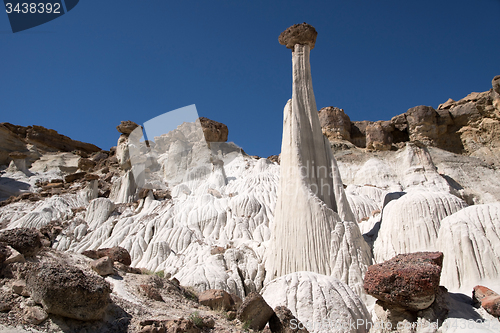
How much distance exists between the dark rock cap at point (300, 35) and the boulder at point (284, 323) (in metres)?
11.8

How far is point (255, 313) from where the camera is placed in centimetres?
638

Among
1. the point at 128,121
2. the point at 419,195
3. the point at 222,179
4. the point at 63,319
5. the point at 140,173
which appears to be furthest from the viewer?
the point at 128,121

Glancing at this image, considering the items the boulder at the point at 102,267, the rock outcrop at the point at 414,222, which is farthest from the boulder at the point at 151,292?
the rock outcrop at the point at 414,222

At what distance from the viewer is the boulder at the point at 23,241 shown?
698 cm

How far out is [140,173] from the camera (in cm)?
2961

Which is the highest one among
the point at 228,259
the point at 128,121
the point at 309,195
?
the point at 128,121

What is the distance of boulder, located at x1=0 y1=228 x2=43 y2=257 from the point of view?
22.9 ft

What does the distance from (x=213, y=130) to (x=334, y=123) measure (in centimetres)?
1285

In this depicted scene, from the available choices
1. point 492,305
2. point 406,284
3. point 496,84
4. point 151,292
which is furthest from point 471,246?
point 496,84

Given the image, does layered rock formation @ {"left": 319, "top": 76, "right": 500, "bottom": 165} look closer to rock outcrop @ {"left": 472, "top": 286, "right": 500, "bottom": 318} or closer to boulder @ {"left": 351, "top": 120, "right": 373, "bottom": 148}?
boulder @ {"left": 351, "top": 120, "right": 373, "bottom": 148}

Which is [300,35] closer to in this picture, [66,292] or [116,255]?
[116,255]

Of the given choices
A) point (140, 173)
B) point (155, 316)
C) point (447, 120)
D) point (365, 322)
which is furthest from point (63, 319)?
point (447, 120)

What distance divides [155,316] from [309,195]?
25.4 ft

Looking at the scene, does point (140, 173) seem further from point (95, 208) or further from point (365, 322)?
point (365, 322)
